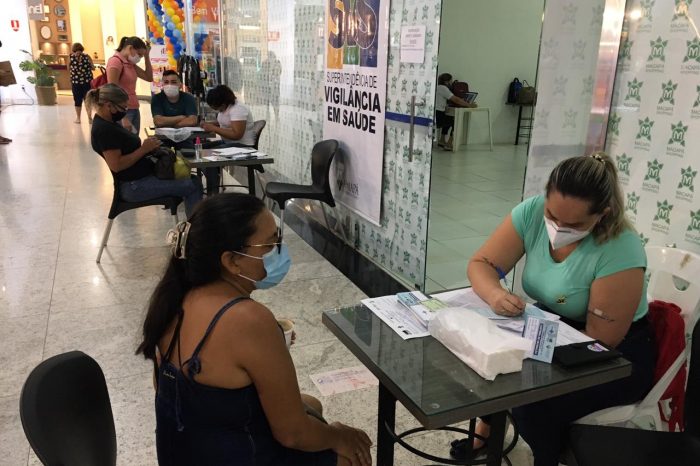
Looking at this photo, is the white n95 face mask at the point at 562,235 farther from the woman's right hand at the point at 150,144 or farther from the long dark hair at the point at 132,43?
the long dark hair at the point at 132,43

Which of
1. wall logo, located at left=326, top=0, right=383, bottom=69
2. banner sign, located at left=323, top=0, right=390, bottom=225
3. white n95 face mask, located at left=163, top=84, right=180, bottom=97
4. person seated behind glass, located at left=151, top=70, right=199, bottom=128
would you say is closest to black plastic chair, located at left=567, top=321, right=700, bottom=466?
Answer: banner sign, located at left=323, top=0, right=390, bottom=225

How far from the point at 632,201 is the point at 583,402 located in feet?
3.76

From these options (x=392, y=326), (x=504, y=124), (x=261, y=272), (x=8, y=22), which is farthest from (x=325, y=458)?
(x=8, y=22)

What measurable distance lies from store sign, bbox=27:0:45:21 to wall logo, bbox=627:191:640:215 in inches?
659

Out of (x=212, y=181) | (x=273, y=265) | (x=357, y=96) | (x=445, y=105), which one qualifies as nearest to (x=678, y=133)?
(x=273, y=265)

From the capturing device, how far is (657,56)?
2367mm

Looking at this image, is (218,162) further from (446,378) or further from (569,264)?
(446,378)

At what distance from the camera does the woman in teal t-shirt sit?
5.58 feet

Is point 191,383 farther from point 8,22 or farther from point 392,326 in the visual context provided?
point 8,22

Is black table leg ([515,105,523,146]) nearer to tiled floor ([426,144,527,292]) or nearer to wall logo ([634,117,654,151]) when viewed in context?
tiled floor ([426,144,527,292])

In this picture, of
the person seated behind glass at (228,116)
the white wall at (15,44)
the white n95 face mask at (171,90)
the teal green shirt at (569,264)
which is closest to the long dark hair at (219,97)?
the person seated behind glass at (228,116)

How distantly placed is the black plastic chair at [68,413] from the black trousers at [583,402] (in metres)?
1.20

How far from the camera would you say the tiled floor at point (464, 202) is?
418cm

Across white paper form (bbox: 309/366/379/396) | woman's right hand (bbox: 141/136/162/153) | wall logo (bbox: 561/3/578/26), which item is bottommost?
white paper form (bbox: 309/366/379/396)
